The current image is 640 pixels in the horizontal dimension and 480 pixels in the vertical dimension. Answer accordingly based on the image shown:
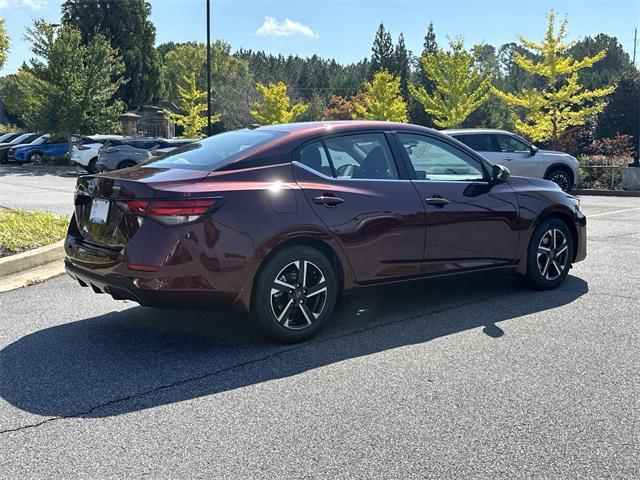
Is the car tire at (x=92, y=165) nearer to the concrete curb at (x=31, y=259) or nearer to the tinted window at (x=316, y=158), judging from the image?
the concrete curb at (x=31, y=259)

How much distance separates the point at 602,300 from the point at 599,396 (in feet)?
7.77

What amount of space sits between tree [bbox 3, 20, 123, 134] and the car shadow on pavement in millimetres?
27450

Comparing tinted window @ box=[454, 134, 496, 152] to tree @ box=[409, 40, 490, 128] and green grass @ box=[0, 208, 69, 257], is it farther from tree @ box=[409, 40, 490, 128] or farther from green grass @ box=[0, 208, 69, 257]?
tree @ box=[409, 40, 490, 128]

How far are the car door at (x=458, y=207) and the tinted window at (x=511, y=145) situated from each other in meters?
10.5

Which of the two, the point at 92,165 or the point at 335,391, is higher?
the point at 335,391

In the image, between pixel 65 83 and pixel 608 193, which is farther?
pixel 65 83

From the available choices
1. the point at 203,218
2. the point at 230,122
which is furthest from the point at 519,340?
the point at 230,122

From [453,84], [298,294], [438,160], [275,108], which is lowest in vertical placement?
[298,294]

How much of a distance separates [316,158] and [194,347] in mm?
1625

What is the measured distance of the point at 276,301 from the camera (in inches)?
183

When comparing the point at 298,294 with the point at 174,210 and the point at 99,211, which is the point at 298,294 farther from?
the point at 99,211

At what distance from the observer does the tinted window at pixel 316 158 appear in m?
4.96

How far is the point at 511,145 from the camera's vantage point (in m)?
16.2

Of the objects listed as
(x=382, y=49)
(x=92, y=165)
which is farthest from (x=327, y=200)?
(x=382, y=49)
